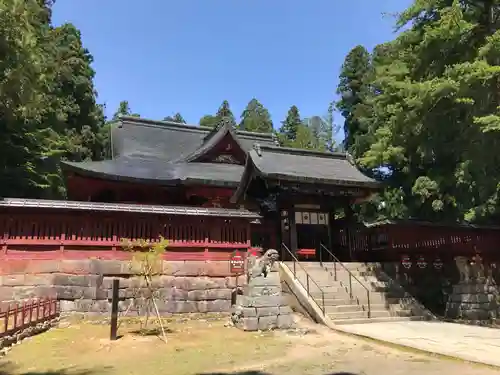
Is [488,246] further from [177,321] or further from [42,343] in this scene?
[42,343]

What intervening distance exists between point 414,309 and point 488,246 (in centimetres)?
604

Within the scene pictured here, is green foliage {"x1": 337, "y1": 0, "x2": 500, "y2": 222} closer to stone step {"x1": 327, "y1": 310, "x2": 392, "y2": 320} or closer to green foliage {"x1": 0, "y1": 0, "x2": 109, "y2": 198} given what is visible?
stone step {"x1": 327, "y1": 310, "x2": 392, "y2": 320}

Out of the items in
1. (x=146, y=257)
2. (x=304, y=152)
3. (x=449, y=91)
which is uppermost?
(x=304, y=152)

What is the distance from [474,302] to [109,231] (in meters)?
12.9

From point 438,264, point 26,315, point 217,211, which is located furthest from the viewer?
point 438,264

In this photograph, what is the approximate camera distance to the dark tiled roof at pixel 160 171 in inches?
747

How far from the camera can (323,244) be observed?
813 inches

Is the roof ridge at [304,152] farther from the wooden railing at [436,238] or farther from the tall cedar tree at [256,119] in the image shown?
the tall cedar tree at [256,119]

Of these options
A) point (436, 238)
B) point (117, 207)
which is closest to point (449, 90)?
point (436, 238)

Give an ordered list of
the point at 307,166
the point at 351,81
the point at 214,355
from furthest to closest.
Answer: the point at 351,81 → the point at 307,166 → the point at 214,355

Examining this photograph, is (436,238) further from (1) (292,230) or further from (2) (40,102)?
(2) (40,102)

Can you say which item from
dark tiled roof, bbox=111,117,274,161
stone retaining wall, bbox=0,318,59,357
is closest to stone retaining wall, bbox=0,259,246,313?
stone retaining wall, bbox=0,318,59,357

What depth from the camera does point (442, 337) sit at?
35.1 ft

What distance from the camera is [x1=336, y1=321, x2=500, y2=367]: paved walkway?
861cm
